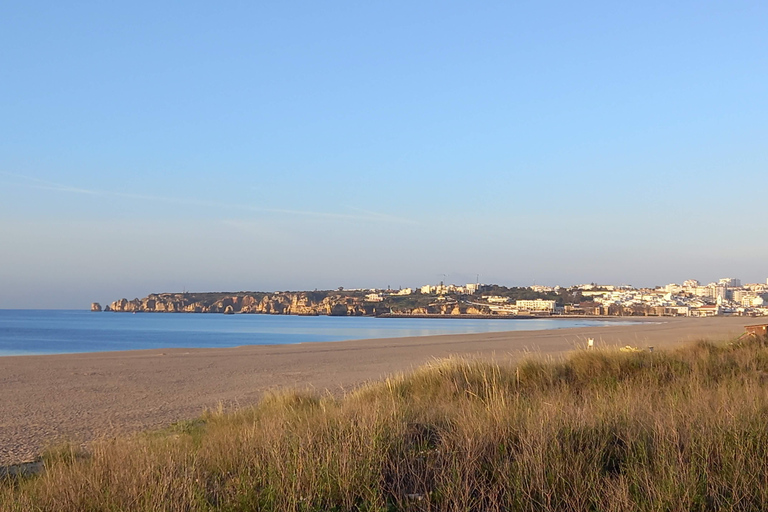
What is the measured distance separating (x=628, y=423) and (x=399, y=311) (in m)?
150

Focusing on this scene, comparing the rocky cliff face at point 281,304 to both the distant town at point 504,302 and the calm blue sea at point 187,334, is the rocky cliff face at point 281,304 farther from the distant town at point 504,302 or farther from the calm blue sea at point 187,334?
the calm blue sea at point 187,334

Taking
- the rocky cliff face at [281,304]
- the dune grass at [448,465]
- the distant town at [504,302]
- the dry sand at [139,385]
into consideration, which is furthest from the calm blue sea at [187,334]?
the rocky cliff face at [281,304]

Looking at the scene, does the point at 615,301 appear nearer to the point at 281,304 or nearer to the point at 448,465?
the point at 281,304

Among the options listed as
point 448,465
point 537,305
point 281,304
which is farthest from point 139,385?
point 281,304

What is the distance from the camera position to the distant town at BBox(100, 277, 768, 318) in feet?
→ 452

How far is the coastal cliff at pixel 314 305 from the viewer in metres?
152

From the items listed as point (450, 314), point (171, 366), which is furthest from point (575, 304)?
point (171, 366)

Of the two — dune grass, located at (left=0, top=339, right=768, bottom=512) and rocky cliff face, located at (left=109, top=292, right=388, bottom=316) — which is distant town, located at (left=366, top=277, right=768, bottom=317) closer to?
rocky cliff face, located at (left=109, top=292, right=388, bottom=316)

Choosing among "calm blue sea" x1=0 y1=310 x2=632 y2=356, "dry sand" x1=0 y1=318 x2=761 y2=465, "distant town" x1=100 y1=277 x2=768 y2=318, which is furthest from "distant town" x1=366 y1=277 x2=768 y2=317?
"dry sand" x1=0 y1=318 x2=761 y2=465

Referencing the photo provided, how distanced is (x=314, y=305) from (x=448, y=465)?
552 feet

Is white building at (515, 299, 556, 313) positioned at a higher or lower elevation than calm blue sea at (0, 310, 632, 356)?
higher

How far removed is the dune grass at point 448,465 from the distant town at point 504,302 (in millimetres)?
126696

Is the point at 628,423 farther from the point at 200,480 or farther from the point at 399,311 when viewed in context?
the point at 399,311

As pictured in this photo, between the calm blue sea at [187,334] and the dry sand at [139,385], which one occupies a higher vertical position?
the dry sand at [139,385]
